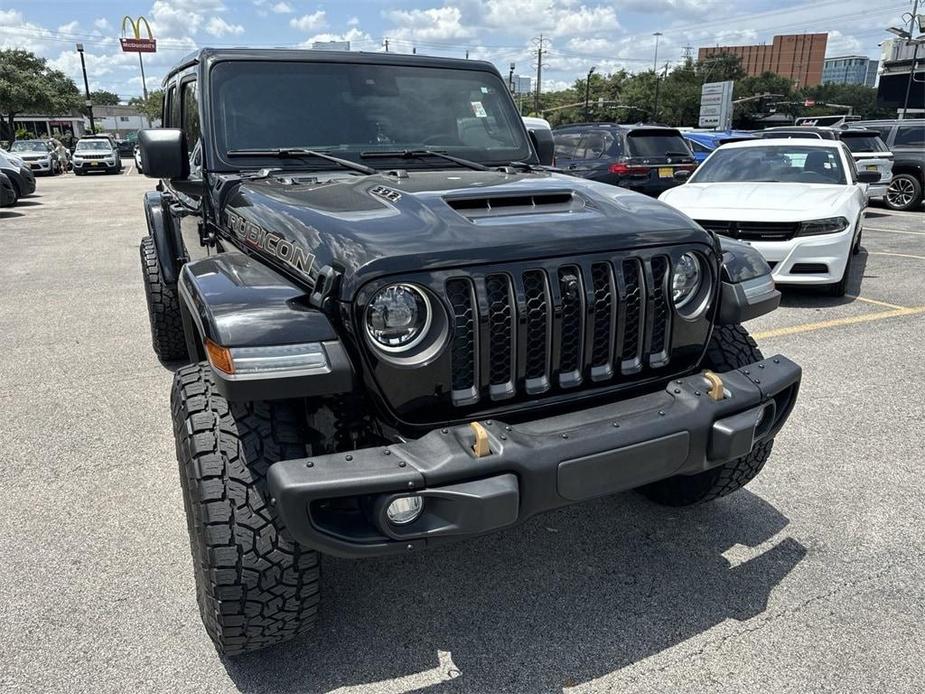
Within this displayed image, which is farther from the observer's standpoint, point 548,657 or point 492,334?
point 548,657

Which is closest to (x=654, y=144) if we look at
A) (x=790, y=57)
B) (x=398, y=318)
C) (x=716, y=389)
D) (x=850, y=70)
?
(x=716, y=389)

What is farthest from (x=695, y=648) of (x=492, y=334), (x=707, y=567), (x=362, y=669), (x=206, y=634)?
(x=206, y=634)

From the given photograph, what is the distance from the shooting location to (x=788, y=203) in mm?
6867

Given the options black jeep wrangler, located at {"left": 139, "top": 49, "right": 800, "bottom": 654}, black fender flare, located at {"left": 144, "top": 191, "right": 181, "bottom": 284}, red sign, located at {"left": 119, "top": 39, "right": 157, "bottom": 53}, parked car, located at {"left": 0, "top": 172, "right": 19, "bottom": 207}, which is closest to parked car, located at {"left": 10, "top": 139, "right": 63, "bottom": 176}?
parked car, located at {"left": 0, "top": 172, "right": 19, "bottom": 207}

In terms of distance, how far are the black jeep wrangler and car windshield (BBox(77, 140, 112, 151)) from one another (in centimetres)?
2962

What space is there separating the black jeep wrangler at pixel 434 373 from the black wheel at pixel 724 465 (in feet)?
0.07

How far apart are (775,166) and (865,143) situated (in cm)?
810

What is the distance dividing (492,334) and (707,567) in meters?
1.41

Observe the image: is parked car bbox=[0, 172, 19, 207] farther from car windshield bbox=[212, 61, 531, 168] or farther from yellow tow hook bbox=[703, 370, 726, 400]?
yellow tow hook bbox=[703, 370, 726, 400]

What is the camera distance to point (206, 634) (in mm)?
2363

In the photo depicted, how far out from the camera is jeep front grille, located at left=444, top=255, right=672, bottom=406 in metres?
2.03

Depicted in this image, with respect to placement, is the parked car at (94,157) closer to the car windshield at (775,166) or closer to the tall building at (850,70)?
the car windshield at (775,166)

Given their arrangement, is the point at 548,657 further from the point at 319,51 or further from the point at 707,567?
the point at 319,51

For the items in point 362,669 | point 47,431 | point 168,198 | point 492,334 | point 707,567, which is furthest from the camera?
point 168,198
